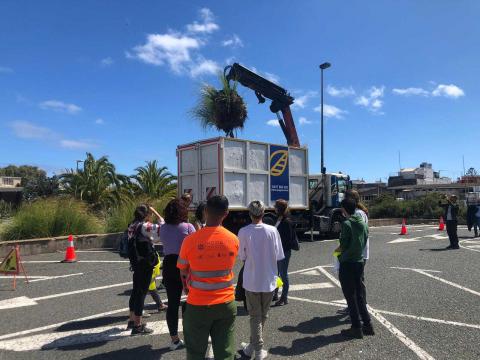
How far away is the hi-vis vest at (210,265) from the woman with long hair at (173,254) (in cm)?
146

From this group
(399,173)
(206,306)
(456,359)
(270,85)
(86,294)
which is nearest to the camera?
(206,306)

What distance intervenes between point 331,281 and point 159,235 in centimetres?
439

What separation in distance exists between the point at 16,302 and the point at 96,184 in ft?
50.1

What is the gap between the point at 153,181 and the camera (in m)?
22.5

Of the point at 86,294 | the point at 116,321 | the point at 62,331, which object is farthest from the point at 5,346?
the point at 86,294

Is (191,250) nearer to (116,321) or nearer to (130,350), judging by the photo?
(130,350)

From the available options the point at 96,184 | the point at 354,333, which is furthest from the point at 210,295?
the point at 96,184

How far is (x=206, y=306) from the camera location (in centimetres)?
321

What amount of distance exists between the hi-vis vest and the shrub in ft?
37.7

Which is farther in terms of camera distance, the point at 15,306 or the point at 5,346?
the point at 15,306

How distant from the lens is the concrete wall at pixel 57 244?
1162 centimetres

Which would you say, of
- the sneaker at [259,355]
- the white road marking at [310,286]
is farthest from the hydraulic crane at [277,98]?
the sneaker at [259,355]

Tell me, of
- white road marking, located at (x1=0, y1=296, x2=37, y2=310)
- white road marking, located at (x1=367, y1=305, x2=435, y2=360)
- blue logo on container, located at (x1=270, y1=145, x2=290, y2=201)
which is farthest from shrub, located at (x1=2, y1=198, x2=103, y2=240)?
white road marking, located at (x1=367, y1=305, x2=435, y2=360)

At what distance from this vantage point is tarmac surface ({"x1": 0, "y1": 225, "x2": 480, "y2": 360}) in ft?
15.0
